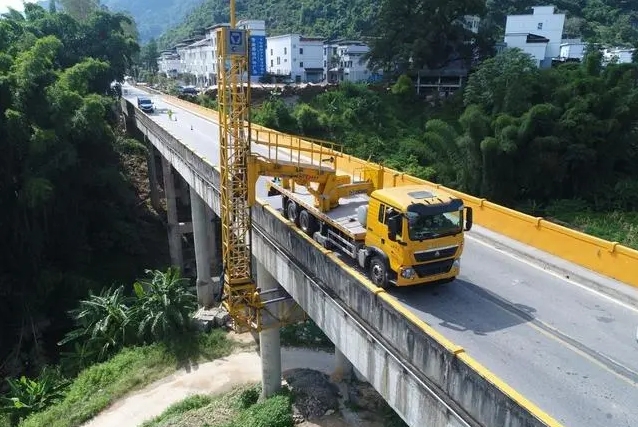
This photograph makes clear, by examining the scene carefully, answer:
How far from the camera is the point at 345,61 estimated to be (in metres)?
78.4

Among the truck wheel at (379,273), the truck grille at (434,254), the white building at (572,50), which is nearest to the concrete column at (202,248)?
the truck wheel at (379,273)

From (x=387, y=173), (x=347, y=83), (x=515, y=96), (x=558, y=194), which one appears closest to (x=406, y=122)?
(x=347, y=83)

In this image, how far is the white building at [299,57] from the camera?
79688 millimetres

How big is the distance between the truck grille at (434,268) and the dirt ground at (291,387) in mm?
8455

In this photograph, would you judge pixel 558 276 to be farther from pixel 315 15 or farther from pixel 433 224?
pixel 315 15

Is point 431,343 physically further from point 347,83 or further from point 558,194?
point 347,83

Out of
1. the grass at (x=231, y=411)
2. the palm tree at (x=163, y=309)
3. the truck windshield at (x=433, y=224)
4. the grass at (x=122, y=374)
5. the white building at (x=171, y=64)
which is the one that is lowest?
the grass at (x=122, y=374)

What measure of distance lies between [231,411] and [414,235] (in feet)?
36.7

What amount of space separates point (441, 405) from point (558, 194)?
3376 cm

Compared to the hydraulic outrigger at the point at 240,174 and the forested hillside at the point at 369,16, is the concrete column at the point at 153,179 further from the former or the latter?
the forested hillside at the point at 369,16

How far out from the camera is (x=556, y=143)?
3534 centimetres

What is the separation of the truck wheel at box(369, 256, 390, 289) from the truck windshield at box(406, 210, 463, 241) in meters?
1.14

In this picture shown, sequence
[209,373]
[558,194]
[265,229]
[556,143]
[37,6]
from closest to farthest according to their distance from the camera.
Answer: [265,229], [209,373], [556,143], [558,194], [37,6]

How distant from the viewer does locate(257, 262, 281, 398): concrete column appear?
18359 millimetres
